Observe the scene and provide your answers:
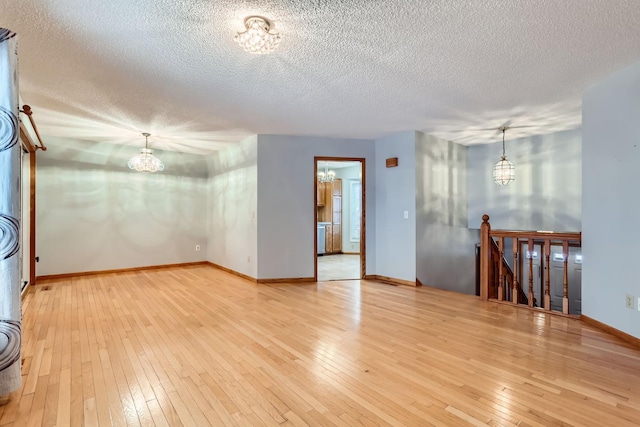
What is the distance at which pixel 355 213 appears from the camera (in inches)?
371

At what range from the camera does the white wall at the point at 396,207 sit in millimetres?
5141

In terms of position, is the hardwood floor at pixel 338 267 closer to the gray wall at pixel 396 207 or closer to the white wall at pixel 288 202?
the white wall at pixel 288 202

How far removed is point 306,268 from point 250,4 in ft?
13.4

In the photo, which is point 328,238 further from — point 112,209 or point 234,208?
point 112,209

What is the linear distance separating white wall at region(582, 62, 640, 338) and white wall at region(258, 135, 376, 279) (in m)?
3.02

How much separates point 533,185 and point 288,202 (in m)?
4.19

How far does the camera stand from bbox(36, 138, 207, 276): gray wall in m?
5.61

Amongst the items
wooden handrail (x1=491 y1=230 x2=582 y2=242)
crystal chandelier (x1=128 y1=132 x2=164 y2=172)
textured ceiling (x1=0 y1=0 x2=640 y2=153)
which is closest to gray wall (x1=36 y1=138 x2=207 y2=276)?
crystal chandelier (x1=128 y1=132 x2=164 y2=172)

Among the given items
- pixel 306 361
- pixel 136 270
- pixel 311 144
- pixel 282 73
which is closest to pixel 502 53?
pixel 282 73

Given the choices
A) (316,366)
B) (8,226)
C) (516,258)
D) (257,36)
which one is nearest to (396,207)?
(516,258)

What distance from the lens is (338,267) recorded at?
7.05 m

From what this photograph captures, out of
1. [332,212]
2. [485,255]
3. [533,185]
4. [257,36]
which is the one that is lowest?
[485,255]

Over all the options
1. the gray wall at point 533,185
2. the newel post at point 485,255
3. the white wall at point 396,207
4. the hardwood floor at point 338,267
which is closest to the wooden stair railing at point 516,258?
the newel post at point 485,255

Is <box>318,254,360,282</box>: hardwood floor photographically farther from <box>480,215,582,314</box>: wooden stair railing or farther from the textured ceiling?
the textured ceiling
